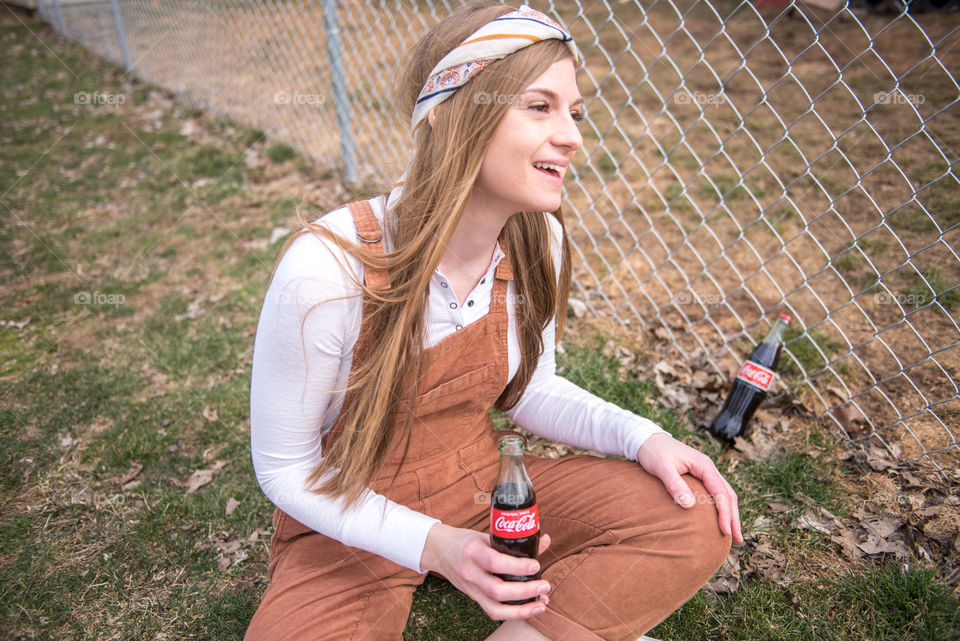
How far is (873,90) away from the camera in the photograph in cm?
441

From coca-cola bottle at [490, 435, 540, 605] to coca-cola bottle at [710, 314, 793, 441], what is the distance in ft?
4.48

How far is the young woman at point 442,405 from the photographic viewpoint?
1.60 m

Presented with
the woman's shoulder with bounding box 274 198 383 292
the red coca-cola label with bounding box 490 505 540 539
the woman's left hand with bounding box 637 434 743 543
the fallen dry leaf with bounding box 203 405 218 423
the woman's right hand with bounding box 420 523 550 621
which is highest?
the woman's shoulder with bounding box 274 198 383 292

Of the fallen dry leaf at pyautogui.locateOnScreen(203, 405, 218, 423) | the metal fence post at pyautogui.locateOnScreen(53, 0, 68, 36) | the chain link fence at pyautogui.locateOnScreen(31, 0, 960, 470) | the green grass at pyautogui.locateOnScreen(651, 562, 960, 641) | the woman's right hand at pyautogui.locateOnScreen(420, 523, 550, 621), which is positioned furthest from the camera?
the metal fence post at pyautogui.locateOnScreen(53, 0, 68, 36)

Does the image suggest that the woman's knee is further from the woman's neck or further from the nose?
the nose

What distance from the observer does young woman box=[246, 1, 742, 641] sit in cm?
160

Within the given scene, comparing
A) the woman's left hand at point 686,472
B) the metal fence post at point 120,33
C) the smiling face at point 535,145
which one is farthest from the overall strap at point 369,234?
the metal fence post at point 120,33

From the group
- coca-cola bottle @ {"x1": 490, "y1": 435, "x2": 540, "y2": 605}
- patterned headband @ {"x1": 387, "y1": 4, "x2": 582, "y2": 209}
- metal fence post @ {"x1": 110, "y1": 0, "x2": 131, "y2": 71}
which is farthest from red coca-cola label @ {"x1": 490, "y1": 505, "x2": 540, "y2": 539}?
metal fence post @ {"x1": 110, "y1": 0, "x2": 131, "y2": 71}

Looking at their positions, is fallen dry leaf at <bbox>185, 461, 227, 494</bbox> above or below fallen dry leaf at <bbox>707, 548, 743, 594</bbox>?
below

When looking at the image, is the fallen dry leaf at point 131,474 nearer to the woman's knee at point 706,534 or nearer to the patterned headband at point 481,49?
the patterned headband at point 481,49

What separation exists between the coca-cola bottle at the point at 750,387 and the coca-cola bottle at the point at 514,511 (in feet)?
4.48

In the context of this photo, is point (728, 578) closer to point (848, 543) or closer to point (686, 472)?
point (848, 543)

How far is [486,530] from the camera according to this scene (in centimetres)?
200

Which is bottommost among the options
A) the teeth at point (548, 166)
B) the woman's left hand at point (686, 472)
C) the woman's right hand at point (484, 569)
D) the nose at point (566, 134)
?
the woman's right hand at point (484, 569)
